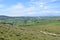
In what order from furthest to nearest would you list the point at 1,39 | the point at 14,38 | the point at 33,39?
the point at 33,39 → the point at 14,38 → the point at 1,39

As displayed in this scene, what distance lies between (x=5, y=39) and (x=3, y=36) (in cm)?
102

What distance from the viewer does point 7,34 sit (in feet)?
75.4

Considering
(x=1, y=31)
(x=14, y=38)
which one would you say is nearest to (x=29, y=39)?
(x=14, y=38)

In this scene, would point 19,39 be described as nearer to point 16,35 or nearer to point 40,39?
point 16,35

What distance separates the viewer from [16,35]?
23984mm

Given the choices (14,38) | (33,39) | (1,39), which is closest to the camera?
(1,39)

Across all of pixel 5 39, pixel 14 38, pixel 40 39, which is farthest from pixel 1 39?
pixel 40 39

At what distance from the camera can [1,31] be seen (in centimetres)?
2391

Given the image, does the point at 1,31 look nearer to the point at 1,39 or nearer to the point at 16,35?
the point at 16,35

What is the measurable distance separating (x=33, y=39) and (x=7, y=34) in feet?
11.1

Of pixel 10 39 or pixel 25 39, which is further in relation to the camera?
pixel 25 39

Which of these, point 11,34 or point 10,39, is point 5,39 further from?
point 11,34

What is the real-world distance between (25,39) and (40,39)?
2709 mm

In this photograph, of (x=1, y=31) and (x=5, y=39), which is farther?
(x=1, y=31)
